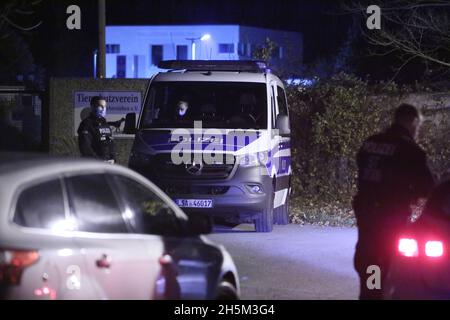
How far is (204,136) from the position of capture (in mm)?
11977

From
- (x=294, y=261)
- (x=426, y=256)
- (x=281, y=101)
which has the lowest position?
(x=294, y=261)

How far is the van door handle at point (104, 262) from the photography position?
500cm

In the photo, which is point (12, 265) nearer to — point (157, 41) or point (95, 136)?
point (95, 136)

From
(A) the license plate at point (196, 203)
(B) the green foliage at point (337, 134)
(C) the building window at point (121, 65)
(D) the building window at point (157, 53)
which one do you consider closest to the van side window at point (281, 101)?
(B) the green foliage at point (337, 134)

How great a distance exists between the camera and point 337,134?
14781mm

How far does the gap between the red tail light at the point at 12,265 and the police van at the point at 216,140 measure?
290 inches

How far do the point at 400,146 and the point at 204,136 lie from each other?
5204mm

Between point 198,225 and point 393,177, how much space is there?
1.92 m

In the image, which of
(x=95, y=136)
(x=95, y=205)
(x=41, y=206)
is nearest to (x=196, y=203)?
(x=95, y=136)

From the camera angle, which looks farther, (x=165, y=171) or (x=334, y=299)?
(x=165, y=171)
